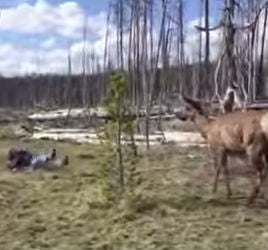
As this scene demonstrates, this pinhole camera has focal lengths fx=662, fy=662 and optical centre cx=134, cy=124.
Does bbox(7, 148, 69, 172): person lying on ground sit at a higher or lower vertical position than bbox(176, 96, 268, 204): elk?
lower

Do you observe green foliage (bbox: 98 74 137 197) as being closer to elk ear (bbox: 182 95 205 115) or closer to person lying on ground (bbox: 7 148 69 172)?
elk ear (bbox: 182 95 205 115)

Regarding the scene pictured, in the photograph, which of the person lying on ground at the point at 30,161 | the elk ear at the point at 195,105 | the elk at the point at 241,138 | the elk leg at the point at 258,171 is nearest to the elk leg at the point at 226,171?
the elk at the point at 241,138

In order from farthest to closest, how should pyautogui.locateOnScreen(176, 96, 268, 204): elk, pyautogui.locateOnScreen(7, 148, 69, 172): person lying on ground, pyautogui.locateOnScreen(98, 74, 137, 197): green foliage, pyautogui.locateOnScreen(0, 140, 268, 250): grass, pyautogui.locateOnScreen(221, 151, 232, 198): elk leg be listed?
pyautogui.locateOnScreen(7, 148, 69, 172): person lying on ground < pyautogui.locateOnScreen(221, 151, 232, 198): elk leg < pyautogui.locateOnScreen(98, 74, 137, 197): green foliage < pyautogui.locateOnScreen(176, 96, 268, 204): elk < pyautogui.locateOnScreen(0, 140, 268, 250): grass

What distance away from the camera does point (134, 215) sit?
6777mm

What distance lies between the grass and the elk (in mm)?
360

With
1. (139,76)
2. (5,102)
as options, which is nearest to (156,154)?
(139,76)

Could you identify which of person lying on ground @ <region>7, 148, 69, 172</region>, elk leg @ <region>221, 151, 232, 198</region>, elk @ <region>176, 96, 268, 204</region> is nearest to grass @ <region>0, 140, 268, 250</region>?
elk leg @ <region>221, 151, 232, 198</region>

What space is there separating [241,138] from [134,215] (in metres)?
1.63

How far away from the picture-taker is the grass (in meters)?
5.88

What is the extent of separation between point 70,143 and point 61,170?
5.26 m

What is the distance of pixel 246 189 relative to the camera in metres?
8.44

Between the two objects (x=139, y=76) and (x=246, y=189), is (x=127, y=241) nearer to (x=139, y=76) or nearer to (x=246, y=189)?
(x=246, y=189)

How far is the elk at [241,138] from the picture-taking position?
725cm

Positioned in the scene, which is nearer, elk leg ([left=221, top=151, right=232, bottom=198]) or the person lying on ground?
elk leg ([left=221, top=151, right=232, bottom=198])
